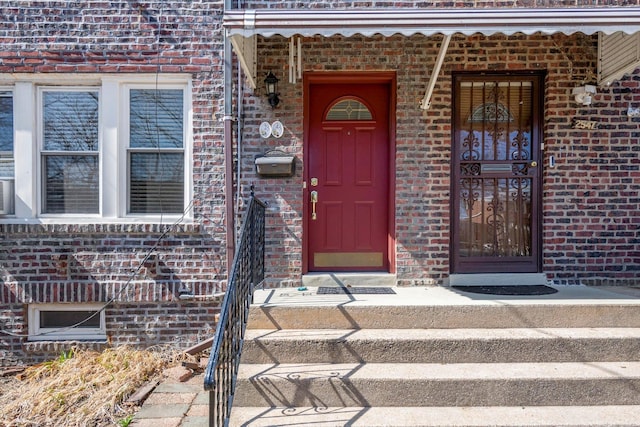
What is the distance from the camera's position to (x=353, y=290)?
4.23 m

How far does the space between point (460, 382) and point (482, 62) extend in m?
3.25

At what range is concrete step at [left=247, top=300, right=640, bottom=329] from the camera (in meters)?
3.52

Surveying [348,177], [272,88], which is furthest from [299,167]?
[272,88]

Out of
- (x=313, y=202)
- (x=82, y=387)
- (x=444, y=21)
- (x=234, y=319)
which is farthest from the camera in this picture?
(x=313, y=202)

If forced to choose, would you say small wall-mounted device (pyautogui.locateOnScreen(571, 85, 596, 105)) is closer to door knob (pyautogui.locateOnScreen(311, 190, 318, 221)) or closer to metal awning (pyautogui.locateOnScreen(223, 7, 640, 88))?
metal awning (pyautogui.locateOnScreen(223, 7, 640, 88))

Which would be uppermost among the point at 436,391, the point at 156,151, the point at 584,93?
the point at 584,93

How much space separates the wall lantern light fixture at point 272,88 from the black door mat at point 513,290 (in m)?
2.70

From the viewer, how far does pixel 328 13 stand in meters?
3.35

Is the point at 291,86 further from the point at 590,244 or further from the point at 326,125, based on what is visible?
the point at 590,244

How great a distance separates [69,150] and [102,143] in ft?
1.30

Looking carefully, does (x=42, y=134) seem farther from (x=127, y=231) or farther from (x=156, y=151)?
(x=127, y=231)

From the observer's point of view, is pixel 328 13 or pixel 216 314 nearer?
pixel 328 13

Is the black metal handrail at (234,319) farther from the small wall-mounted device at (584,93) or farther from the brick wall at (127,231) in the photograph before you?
the small wall-mounted device at (584,93)

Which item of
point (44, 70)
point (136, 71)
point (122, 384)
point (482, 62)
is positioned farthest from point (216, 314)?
point (482, 62)
